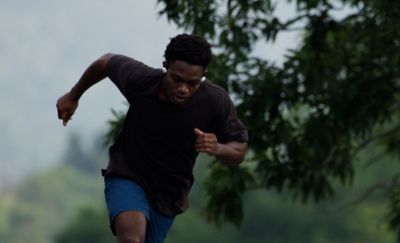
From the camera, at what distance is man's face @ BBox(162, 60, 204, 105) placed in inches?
305

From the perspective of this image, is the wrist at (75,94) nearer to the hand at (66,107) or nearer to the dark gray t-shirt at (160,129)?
the hand at (66,107)

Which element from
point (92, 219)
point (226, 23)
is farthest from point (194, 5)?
point (92, 219)

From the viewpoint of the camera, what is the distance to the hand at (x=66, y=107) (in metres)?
8.43

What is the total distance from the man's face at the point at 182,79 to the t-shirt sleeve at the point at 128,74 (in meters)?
0.24

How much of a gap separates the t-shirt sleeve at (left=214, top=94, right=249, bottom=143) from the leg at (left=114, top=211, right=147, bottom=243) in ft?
1.94

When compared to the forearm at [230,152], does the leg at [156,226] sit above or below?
below

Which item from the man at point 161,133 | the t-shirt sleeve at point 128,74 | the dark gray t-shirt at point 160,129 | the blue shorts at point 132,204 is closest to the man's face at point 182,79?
the man at point 161,133

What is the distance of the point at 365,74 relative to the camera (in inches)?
596

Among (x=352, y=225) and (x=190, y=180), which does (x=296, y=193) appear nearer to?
(x=190, y=180)

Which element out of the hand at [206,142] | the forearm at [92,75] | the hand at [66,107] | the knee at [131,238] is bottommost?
the knee at [131,238]

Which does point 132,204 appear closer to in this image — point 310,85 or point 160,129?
point 160,129

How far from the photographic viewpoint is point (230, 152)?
309 inches

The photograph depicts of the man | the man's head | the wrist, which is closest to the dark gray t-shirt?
the man

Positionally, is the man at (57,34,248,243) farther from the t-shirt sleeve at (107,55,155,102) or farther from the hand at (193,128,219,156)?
the hand at (193,128,219,156)
